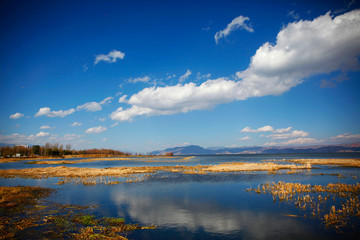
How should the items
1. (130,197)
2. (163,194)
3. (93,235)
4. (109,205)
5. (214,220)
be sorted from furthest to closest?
1. (163,194)
2. (130,197)
3. (109,205)
4. (214,220)
5. (93,235)

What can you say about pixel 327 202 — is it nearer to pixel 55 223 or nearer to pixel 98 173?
pixel 55 223

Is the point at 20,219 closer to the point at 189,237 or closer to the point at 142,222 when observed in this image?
the point at 142,222

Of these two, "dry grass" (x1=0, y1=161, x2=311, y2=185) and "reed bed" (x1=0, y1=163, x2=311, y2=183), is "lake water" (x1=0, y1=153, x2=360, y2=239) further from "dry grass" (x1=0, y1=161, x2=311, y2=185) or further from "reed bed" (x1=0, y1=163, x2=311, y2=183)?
"reed bed" (x1=0, y1=163, x2=311, y2=183)

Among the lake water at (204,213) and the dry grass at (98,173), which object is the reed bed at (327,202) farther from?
the dry grass at (98,173)

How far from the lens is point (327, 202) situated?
83.1ft

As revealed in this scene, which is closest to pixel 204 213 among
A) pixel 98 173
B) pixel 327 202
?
pixel 327 202

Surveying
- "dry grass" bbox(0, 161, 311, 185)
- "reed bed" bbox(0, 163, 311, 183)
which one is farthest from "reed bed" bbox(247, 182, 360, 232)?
"reed bed" bbox(0, 163, 311, 183)

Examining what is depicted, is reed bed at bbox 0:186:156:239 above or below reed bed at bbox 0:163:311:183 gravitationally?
above

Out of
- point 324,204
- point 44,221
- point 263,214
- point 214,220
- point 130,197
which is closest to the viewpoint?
point 44,221

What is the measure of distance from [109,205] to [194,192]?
14528 mm

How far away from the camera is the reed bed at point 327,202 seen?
19672mm

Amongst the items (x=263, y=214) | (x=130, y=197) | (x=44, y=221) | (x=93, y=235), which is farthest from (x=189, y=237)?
(x=130, y=197)

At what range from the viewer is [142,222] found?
2012 centimetres

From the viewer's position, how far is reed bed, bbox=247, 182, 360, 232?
19672 mm
